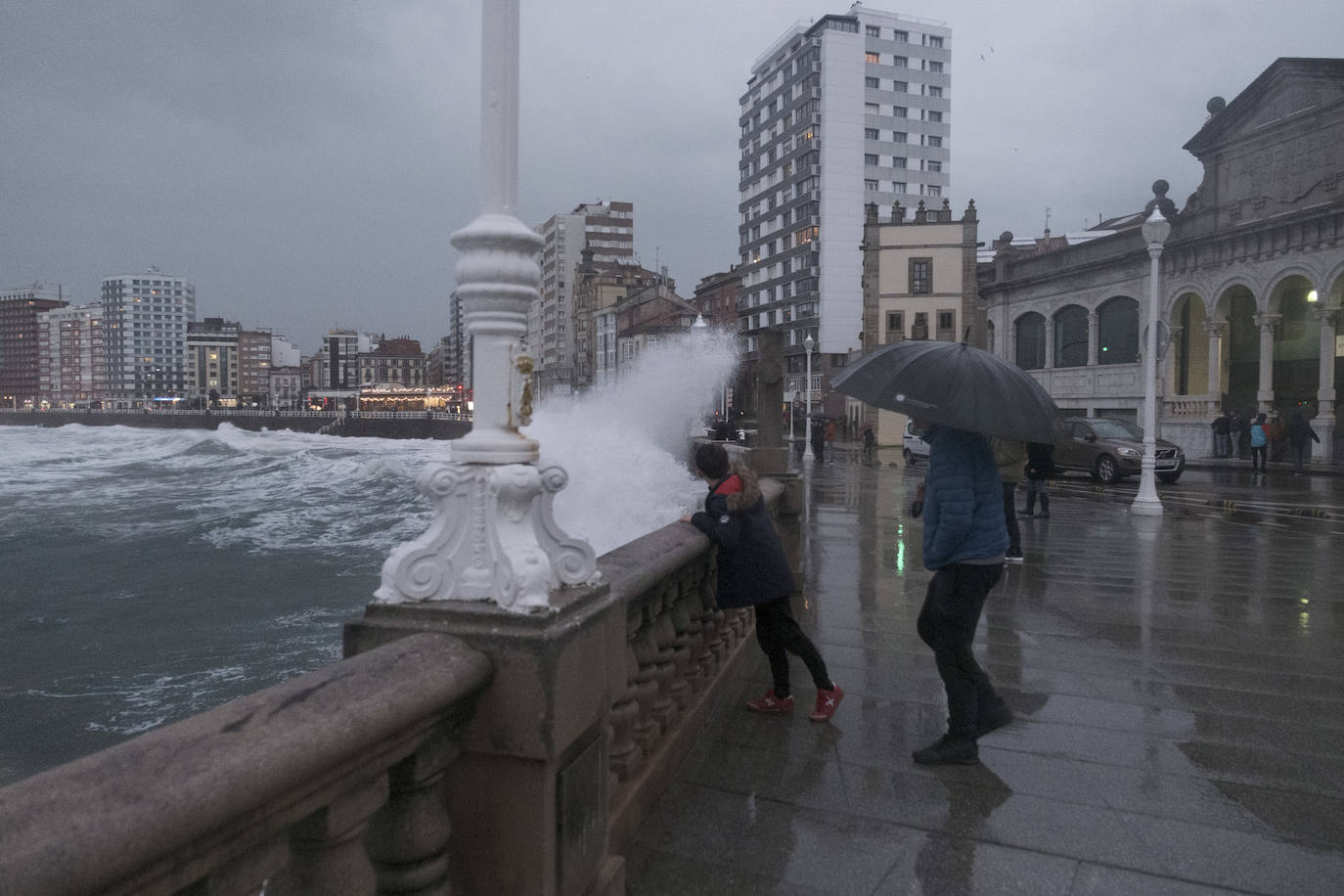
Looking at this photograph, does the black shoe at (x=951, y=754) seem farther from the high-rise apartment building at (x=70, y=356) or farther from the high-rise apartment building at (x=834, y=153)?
the high-rise apartment building at (x=70, y=356)

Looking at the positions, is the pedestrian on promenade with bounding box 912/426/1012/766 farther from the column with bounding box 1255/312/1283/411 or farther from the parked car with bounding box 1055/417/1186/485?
the column with bounding box 1255/312/1283/411

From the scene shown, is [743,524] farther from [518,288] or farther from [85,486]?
[85,486]

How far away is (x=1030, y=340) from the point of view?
122ft

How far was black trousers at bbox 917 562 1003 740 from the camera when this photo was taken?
386cm

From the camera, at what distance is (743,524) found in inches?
169

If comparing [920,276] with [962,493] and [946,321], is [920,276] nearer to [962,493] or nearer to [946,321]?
[946,321]

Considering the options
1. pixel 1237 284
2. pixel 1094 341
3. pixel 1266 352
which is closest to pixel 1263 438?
pixel 1266 352

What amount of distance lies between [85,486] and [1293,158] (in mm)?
46137

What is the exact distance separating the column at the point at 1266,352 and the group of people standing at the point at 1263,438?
0.59 metres

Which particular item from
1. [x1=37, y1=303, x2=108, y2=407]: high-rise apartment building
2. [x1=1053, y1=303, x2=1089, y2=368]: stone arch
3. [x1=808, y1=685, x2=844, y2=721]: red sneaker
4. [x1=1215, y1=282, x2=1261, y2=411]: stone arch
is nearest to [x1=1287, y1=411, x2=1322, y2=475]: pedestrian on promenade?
[x1=1215, y1=282, x2=1261, y2=411]: stone arch

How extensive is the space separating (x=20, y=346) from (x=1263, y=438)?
7952 inches

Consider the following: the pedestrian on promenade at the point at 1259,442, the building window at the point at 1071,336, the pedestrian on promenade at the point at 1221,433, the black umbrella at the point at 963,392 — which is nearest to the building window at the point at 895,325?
the building window at the point at 1071,336

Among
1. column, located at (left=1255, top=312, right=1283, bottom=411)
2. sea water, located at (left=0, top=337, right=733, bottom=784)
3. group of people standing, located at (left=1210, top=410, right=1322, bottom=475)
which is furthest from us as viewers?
column, located at (left=1255, top=312, right=1283, bottom=411)

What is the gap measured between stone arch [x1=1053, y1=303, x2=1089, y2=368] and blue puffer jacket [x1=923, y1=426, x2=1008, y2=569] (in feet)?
110
